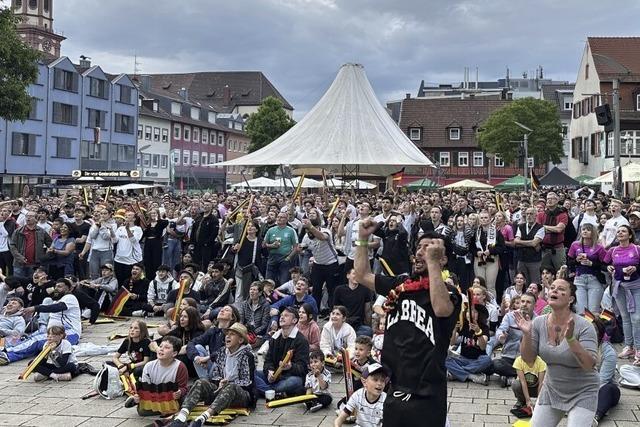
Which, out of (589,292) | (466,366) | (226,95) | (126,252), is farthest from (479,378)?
(226,95)

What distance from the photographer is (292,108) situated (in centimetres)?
10862

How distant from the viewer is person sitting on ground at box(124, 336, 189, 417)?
761 cm

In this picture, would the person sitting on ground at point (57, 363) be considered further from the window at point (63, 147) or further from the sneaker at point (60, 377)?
the window at point (63, 147)

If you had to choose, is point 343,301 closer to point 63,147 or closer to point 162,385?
point 162,385

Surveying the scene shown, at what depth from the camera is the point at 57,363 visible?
9.14 metres

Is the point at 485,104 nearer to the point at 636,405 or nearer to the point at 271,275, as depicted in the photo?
the point at 271,275

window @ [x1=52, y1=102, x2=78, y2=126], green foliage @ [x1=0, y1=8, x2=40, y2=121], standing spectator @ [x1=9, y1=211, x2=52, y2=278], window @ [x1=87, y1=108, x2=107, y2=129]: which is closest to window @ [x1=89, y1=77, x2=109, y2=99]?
window @ [x1=87, y1=108, x2=107, y2=129]

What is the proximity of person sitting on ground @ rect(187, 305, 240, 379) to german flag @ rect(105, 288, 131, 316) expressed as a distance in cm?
473

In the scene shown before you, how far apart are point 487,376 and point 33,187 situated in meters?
44.8

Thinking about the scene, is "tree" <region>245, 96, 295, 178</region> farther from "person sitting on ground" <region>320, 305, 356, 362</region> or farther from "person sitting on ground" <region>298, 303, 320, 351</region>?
"person sitting on ground" <region>320, 305, 356, 362</region>

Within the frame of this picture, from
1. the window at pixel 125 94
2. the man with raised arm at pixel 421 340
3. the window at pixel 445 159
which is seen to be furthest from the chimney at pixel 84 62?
the man with raised arm at pixel 421 340

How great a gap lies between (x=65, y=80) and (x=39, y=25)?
40.2 meters

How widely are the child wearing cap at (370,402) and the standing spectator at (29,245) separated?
9.21m

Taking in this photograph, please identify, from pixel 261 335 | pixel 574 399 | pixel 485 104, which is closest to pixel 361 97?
pixel 261 335
